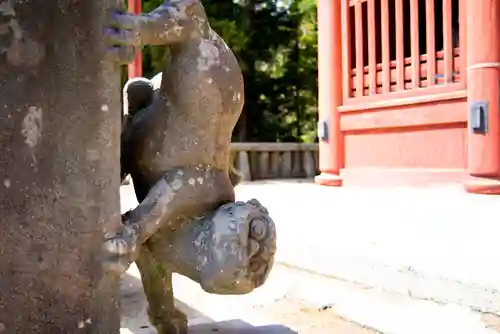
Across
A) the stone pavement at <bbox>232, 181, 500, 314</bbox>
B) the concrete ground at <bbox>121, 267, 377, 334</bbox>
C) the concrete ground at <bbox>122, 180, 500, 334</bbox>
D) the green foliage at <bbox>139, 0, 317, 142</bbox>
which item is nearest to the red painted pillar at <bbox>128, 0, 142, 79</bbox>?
the stone pavement at <bbox>232, 181, 500, 314</bbox>

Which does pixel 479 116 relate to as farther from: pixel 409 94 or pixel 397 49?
pixel 397 49

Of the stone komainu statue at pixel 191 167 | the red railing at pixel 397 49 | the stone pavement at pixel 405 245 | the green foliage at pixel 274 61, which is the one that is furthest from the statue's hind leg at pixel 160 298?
the green foliage at pixel 274 61

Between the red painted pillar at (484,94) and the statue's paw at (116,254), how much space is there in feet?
12.9

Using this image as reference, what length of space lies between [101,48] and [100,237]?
310 millimetres

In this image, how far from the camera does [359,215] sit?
10.5 feet

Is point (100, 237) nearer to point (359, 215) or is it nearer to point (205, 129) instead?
point (205, 129)

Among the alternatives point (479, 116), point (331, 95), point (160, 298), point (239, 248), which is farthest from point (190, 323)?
point (331, 95)

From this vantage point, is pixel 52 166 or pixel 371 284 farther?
pixel 371 284

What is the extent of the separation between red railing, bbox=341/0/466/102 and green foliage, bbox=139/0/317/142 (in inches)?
166

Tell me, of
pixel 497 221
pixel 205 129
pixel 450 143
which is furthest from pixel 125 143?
pixel 450 143

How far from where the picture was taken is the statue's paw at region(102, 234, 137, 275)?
95 cm

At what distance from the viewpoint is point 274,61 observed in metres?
11.1

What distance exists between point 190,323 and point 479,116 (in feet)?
11.7

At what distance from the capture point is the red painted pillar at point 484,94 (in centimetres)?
434
